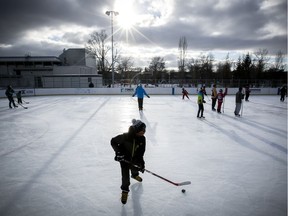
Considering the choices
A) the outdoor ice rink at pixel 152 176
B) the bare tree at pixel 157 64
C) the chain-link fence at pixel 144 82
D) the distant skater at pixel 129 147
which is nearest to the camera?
the distant skater at pixel 129 147

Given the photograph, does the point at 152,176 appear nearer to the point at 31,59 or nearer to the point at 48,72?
the point at 48,72

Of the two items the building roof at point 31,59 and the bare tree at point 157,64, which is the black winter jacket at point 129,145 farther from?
the bare tree at point 157,64

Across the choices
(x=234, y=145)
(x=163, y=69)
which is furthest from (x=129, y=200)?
(x=163, y=69)

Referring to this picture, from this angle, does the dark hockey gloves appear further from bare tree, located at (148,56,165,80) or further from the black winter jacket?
bare tree, located at (148,56,165,80)

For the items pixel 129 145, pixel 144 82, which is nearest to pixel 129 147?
pixel 129 145

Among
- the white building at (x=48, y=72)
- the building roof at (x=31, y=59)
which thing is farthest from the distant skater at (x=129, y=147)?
the building roof at (x=31, y=59)

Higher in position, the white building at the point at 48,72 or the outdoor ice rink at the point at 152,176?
the white building at the point at 48,72

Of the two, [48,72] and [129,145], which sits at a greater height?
[48,72]

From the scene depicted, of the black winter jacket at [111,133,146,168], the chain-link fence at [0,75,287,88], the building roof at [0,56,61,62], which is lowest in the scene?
the black winter jacket at [111,133,146,168]

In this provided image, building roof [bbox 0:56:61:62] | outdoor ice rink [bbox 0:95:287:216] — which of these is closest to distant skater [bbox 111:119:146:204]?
outdoor ice rink [bbox 0:95:287:216]

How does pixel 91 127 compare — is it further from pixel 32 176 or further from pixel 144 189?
pixel 144 189

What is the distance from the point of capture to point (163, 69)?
8375 centimetres

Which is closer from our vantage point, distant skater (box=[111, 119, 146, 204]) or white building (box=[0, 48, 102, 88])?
distant skater (box=[111, 119, 146, 204])

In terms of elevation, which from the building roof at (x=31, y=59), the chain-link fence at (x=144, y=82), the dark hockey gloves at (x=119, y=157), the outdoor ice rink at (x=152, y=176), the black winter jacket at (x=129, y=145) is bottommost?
the outdoor ice rink at (x=152, y=176)
